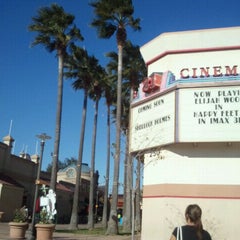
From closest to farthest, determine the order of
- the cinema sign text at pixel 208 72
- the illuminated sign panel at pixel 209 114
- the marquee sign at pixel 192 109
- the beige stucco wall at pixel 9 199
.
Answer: the illuminated sign panel at pixel 209 114 < the marquee sign at pixel 192 109 < the cinema sign text at pixel 208 72 < the beige stucco wall at pixel 9 199

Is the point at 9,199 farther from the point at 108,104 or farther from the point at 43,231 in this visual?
the point at 43,231

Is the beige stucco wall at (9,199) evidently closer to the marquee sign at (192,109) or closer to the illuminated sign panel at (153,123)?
the illuminated sign panel at (153,123)

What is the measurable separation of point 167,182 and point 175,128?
6.87 feet

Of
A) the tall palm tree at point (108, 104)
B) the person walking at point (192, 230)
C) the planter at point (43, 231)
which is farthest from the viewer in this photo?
the tall palm tree at point (108, 104)

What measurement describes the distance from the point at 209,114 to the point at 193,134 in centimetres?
92

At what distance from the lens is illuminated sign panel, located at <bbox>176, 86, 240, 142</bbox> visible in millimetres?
14680

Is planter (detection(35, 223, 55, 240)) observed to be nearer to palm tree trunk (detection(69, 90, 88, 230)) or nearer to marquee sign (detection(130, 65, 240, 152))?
marquee sign (detection(130, 65, 240, 152))

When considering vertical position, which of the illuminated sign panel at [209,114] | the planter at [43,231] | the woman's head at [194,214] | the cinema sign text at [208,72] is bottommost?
the planter at [43,231]

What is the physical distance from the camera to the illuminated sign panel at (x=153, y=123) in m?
15.7

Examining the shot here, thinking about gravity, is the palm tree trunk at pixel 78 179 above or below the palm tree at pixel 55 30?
below

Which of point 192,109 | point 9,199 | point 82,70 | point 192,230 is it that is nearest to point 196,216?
point 192,230

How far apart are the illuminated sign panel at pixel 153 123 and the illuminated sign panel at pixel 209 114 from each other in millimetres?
424

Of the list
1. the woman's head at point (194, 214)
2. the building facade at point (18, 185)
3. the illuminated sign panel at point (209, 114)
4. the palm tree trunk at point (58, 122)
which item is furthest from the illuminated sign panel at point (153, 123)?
the building facade at point (18, 185)

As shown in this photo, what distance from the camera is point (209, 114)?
15062 mm
